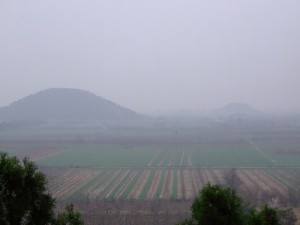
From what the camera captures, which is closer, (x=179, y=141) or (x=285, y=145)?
(x=285, y=145)

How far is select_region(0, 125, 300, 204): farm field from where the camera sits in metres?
36.9

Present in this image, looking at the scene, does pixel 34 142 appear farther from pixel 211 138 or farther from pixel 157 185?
pixel 157 185

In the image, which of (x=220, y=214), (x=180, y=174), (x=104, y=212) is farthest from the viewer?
(x=180, y=174)

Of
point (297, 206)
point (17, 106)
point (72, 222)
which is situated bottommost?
point (297, 206)

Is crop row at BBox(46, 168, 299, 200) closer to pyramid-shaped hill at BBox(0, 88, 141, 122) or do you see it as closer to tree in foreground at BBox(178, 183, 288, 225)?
tree in foreground at BBox(178, 183, 288, 225)

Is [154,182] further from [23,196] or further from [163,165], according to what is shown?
[23,196]

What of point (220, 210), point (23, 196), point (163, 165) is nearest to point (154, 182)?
point (163, 165)

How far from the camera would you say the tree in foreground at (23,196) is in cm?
966

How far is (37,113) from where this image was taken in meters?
173

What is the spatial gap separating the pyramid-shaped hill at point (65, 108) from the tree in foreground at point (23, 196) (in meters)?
157

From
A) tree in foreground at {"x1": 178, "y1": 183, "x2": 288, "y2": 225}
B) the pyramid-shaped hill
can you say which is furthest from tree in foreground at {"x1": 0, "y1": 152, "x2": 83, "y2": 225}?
the pyramid-shaped hill

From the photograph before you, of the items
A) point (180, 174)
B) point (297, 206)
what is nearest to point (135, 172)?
point (180, 174)

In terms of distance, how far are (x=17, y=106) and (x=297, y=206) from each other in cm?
17303

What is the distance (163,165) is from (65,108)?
137 metres
